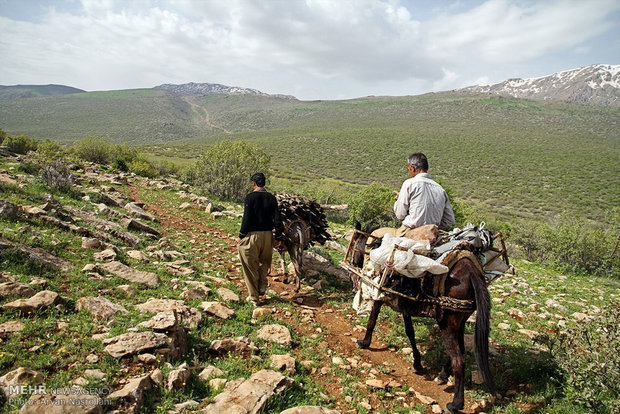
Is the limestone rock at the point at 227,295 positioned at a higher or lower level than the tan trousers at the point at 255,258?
lower

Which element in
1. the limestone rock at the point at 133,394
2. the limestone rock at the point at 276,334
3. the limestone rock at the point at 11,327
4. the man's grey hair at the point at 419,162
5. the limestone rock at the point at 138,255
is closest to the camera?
the limestone rock at the point at 133,394

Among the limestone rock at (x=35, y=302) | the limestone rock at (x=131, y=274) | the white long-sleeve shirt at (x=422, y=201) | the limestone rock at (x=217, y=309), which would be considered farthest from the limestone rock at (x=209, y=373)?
the white long-sleeve shirt at (x=422, y=201)

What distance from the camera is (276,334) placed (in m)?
5.24

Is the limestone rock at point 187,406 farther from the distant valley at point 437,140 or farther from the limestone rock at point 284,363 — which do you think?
the distant valley at point 437,140

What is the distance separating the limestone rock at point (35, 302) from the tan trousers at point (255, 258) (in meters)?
3.08

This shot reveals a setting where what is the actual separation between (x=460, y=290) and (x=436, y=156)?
2306 inches

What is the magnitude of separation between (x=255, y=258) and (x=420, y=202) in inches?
141

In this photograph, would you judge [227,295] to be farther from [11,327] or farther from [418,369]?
[418,369]

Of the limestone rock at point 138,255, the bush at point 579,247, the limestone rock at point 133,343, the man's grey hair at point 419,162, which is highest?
the man's grey hair at point 419,162

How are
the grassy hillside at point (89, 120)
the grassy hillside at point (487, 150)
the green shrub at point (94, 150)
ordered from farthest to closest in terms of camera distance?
the grassy hillside at point (89, 120), the grassy hillside at point (487, 150), the green shrub at point (94, 150)

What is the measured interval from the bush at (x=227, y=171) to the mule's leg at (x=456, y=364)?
60.3ft

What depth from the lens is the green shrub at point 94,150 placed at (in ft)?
99.0

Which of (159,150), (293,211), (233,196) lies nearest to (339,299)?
(293,211)

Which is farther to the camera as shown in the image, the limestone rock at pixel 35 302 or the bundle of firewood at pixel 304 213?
the bundle of firewood at pixel 304 213
